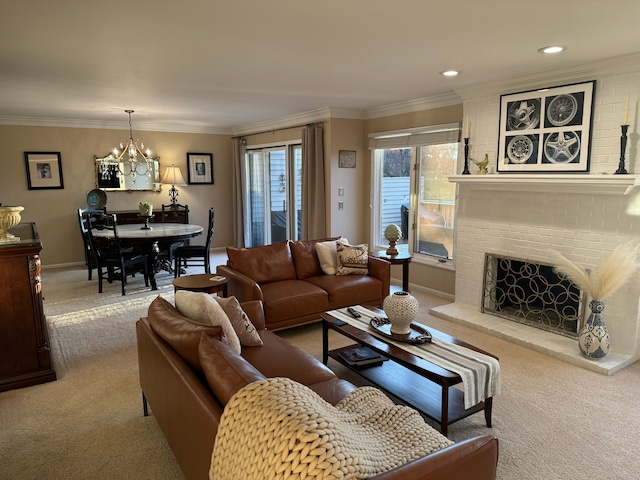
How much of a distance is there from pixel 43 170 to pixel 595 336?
25.4 ft

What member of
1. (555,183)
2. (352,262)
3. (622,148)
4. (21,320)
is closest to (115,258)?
(21,320)

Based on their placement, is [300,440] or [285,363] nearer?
[300,440]

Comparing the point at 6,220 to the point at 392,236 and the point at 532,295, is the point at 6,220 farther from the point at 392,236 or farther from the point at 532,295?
the point at 532,295

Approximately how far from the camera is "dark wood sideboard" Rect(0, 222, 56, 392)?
3053 millimetres

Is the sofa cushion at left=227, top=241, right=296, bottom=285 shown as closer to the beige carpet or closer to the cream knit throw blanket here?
the beige carpet

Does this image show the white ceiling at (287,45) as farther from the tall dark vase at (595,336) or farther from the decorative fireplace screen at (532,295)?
the tall dark vase at (595,336)

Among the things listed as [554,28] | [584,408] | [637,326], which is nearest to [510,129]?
[554,28]

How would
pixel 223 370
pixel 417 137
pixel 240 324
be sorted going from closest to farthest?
1. pixel 223 370
2. pixel 240 324
3. pixel 417 137

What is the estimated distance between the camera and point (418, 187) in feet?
18.2

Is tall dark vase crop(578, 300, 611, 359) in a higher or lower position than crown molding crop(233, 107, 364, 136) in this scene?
lower

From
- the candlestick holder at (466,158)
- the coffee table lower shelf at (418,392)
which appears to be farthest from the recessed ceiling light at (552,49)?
the coffee table lower shelf at (418,392)

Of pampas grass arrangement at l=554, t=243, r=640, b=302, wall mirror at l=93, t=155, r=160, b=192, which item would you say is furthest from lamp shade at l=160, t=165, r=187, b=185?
pampas grass arrangement at l=554, t=243, r=640, b=302

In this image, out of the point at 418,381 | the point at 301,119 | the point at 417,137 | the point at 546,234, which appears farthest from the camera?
the point at 301,119

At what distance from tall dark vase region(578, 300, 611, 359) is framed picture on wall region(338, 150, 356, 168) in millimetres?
3553
